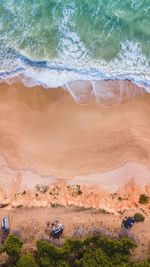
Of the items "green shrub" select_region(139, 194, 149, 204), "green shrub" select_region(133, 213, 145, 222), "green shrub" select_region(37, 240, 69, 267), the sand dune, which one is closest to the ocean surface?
the sand dune

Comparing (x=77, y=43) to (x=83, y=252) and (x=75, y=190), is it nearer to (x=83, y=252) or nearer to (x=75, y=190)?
(x=75, y=190)

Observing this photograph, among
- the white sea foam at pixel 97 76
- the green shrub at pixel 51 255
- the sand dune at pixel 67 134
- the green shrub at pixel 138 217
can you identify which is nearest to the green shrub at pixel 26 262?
the green shrub at pixel 51 255

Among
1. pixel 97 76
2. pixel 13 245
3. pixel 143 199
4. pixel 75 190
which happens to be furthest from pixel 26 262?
pixel 97 76

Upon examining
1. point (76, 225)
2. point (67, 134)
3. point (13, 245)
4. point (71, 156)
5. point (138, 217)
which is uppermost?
point (67, 134)

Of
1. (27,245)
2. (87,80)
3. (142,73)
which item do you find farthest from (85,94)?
(27,245)

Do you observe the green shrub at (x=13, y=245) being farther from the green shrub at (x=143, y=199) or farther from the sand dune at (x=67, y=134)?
the green shrub at (x=143, y=199)
